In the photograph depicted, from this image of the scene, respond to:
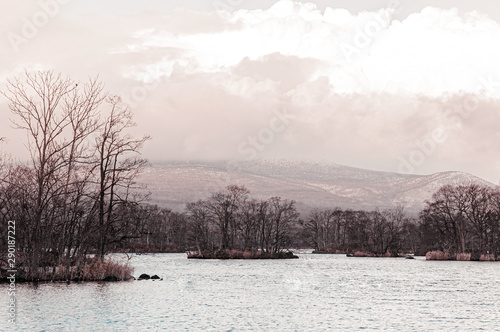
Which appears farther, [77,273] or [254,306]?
[77,273]

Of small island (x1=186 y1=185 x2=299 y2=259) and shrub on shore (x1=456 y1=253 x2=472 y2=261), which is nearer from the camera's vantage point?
shrub on shore (x1=456 y1=253 x2=472 y2=261)

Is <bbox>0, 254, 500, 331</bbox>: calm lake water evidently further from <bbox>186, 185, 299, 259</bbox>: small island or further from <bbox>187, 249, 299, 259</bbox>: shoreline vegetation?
<bbox>186, 185, 299, 259</bbox>: small island

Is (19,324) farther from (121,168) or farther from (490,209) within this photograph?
(490,209)

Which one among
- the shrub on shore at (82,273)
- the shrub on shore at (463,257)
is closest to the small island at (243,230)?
the shrub on shore at (463,257)

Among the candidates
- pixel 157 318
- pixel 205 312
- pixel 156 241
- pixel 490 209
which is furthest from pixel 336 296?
pixel 156 241

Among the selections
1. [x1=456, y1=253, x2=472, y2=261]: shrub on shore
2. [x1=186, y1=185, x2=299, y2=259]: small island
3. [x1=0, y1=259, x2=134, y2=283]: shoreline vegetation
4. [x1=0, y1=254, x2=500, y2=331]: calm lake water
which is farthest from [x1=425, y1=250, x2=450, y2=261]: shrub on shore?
[x1=0, y1=259, x2=134, y2=283]: shoreline vegetation

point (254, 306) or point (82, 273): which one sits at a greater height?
point (82, 273)

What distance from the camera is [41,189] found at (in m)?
41.0

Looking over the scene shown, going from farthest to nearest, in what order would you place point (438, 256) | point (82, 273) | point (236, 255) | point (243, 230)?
1. point (243, 230)
2. point (236, 255)
3. point (438, 256)
4. point (82, 273)

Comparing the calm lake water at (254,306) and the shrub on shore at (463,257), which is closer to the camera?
the calm lake water at (254,306)

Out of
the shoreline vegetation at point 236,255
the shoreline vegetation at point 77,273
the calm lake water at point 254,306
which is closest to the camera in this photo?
the calm lake water at point 254,306

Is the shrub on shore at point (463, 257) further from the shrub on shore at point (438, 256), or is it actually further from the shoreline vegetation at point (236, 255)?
the shoreline vegetation at point (236, 255)

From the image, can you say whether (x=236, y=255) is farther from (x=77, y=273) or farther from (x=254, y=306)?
(x=254, y=306)

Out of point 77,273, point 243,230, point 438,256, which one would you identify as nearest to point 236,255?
point 243,230
